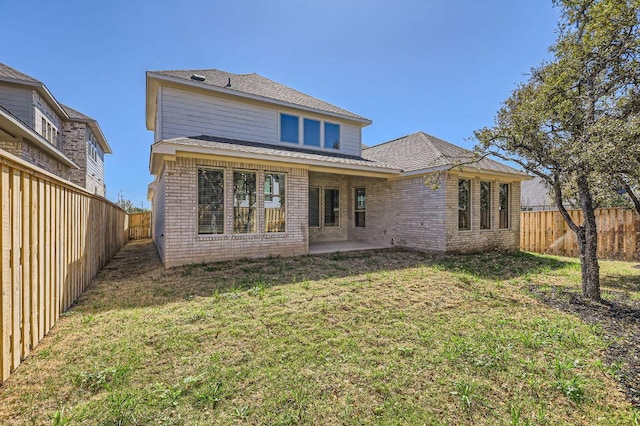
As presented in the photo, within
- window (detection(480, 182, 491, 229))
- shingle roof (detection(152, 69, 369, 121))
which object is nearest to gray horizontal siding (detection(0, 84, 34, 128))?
shingle roof (detection(152, 69, 369, 121))

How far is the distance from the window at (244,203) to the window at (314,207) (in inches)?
155

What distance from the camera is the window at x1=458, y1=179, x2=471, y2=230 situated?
9.94 m

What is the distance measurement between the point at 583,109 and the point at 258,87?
990 centimetres

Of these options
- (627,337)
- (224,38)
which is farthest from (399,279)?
(224,38)

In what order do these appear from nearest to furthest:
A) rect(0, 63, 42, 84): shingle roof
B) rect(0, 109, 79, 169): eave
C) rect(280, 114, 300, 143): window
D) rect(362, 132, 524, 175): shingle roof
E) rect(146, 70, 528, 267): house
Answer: rect(0, 109, 79, 169): eave < rect(146, 70, 528, 267): house < rect(362, 132, 524, 175): shingle roof < rect(0, 63, 42, 84): shingle roof < rect(280, 114, 300, 143): window

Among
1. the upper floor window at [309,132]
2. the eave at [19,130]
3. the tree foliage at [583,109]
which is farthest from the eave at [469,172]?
the eave at [19,130]

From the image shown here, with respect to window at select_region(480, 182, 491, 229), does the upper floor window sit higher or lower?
higher

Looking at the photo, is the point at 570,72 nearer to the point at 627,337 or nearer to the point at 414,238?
the point at 627,337

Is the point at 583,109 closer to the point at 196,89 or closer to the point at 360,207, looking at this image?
the point at 360,207

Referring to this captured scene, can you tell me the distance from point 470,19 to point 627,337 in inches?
407

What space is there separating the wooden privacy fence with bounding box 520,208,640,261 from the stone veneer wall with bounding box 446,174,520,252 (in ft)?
3.97

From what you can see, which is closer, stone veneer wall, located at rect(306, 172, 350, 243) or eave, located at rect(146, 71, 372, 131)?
eave, located at rect(146, 71, 372, 131)

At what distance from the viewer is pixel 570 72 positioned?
17.2ft

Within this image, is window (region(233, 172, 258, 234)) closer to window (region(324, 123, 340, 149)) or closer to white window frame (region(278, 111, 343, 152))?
white window frame (region(278, 111, 343, 152))
